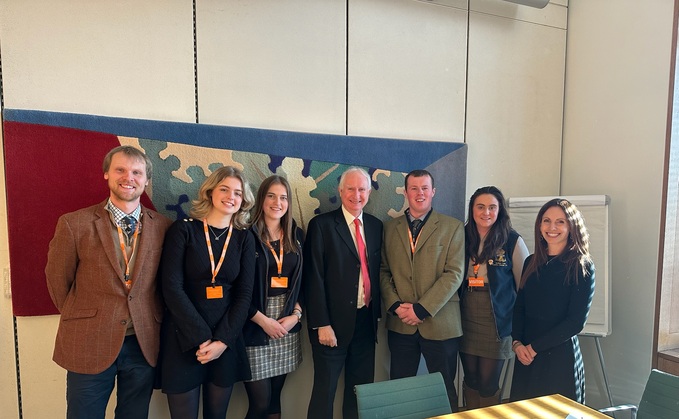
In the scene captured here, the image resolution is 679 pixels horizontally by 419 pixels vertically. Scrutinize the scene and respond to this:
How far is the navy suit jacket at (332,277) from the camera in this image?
2.78 metres

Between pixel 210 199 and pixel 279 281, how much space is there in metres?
0.67

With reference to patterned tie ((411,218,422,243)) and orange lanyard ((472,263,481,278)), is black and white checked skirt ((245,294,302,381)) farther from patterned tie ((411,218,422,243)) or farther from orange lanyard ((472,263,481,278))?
orange lanyard ((472,263,481,278))

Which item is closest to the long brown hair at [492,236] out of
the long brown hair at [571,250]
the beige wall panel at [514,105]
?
the long brown hair at [571,250]

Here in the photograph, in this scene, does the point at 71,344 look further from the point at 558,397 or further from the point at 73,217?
the point at 558,397

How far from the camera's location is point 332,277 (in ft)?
9.23

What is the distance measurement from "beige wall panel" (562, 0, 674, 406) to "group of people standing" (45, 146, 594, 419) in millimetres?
1159

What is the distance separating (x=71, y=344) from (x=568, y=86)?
4410 millimetres

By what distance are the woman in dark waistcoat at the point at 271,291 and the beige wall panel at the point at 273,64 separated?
0.64 metres

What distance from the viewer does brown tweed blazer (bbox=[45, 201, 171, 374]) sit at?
2129 millimetres

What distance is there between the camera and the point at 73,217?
A: 2170mm

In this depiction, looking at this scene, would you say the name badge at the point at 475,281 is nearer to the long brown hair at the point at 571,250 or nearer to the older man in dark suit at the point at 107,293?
the long brown hair at the point at 571,250

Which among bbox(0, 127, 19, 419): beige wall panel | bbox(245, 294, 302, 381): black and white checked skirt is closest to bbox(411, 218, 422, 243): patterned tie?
bbox(245, 294, 302, 381): black and white checked skirt

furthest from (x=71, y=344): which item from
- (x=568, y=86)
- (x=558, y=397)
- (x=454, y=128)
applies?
(x=568, y=86)

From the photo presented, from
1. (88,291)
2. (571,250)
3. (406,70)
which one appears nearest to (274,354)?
(88,291)
